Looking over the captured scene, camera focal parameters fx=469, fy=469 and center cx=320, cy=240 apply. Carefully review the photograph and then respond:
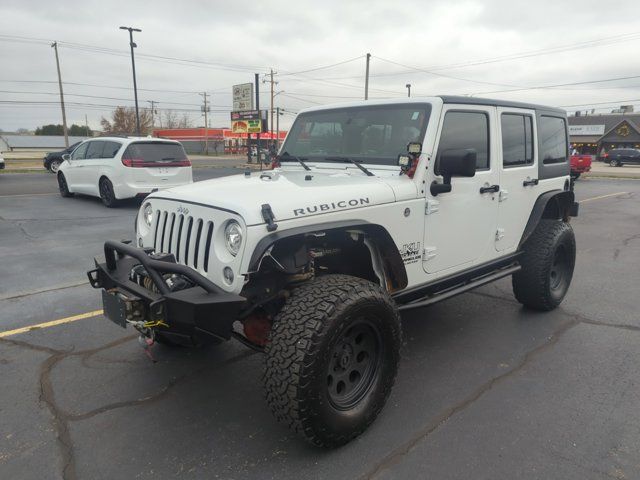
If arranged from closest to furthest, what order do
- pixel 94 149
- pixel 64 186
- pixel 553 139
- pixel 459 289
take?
pixel 459 289
pixel 553 139
pixel 94 149
pixel 64 186

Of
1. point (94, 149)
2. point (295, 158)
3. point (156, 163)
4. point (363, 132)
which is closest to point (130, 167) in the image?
point (156, 163)

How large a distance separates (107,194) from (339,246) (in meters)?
10.0

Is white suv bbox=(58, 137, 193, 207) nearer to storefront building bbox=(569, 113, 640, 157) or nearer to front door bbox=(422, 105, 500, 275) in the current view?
front door bbox=(422, 105, 500, 275)

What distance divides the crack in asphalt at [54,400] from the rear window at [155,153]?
25.2 feet

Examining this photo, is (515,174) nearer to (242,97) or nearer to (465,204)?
(465,204)

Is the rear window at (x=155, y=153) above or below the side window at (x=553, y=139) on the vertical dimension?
below

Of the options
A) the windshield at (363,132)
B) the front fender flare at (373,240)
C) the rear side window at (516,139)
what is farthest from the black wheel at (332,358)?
the rear side window at (516,139)

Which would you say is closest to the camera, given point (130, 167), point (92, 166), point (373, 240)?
point (373, 240)

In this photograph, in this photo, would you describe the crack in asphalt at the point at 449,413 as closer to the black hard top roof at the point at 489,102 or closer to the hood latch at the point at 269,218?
the hood latch at the point at 269,218

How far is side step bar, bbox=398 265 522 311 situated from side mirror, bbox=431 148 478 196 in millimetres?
790

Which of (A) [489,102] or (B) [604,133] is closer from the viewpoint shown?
(A) [489,102]

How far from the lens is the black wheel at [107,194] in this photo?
36.9 feet

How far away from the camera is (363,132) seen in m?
3.70

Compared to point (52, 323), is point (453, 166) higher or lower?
higher
